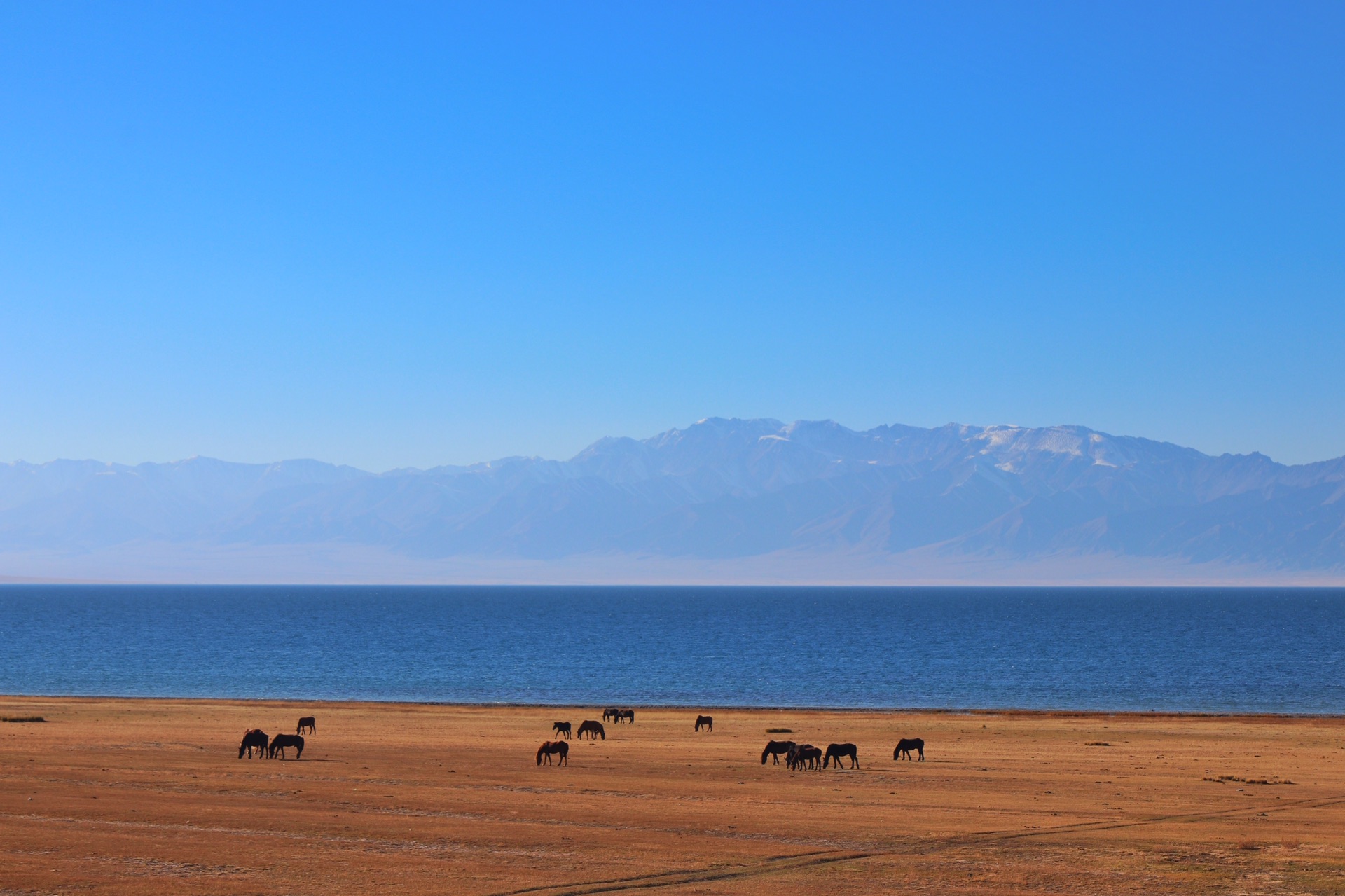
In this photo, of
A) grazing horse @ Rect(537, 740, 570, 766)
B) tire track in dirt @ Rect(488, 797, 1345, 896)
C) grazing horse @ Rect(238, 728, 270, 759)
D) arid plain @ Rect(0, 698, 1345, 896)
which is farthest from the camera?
grazing horse @ Rect(238, 728, 270, 759)

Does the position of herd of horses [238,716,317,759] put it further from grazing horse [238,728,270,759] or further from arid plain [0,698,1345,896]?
arid plain [0,698,1345,896]

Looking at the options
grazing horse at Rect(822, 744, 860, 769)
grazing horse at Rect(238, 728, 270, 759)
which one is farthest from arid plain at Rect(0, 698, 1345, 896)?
grazing horse at Rect(238, 728, 270, 759)

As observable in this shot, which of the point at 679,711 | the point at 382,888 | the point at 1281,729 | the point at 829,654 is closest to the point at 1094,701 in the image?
the point at 1281,729

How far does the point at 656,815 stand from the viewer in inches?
1017

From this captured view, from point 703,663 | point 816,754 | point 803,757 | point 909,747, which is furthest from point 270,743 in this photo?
point 703,663

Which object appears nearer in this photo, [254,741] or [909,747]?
[254,741]

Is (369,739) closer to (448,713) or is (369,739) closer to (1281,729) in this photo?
(448,713)

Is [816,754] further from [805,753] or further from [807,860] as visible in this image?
[807,860]

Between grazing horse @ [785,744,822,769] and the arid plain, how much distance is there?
0.71 m

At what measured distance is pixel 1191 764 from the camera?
36750 millimetres

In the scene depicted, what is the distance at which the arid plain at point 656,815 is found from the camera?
19562 millimetres

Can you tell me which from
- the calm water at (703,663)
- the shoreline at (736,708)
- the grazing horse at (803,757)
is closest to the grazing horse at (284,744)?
the grazing horse at (803,757)

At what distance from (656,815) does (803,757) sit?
31.7ft

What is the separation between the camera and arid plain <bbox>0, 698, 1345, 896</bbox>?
1956 cm
